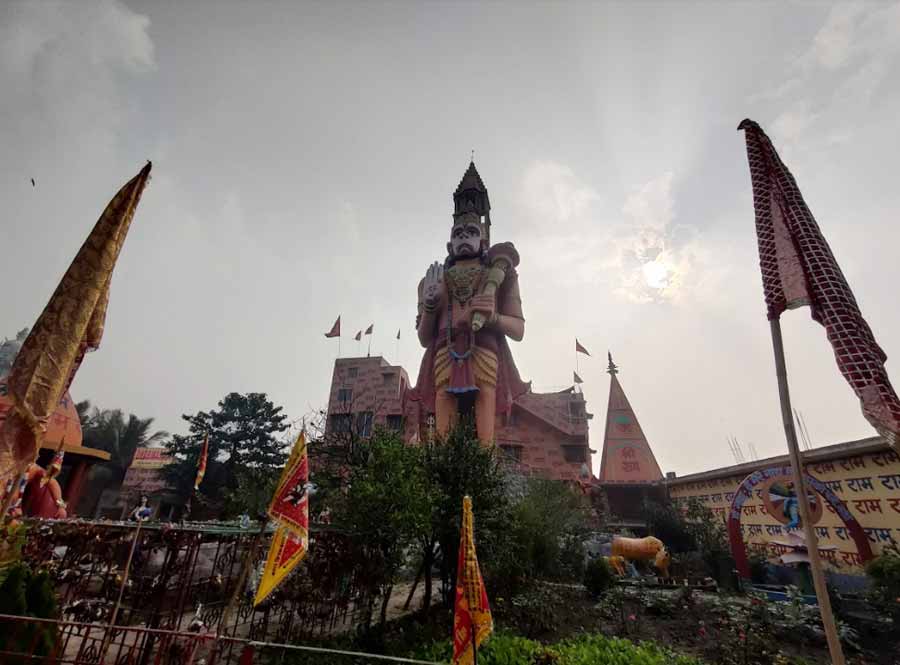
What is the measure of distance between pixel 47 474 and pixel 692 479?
855 inches

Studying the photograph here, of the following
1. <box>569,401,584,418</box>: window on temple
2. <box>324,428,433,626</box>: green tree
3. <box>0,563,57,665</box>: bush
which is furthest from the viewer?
<box>569,401,584,418</box>: window on temple

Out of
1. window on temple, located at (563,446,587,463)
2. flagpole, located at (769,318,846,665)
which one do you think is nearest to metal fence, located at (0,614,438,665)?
flagpole, located at (769,318,846,665)

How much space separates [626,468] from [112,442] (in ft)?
109

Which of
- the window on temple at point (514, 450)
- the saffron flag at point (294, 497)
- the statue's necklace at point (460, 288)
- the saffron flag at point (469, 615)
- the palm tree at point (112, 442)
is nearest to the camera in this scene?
the saffron flag at point (294, 497)

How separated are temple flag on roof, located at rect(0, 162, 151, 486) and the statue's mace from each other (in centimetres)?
1393

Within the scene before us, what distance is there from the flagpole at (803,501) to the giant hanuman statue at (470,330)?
13.3 meters

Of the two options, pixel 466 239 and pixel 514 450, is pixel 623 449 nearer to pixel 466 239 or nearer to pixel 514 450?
pixel 514 450

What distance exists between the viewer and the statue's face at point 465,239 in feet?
A: 63.5

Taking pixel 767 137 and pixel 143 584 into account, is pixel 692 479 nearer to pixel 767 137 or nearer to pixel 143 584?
pixel 767 137

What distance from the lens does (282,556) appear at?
4422 millimetres

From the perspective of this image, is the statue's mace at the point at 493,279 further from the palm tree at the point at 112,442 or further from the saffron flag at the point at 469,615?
the palm tree at the point at 112,442

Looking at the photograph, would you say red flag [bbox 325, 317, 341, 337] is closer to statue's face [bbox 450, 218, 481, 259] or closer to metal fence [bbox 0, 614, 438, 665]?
statue's face [bbox 450, 218, 481, 259]

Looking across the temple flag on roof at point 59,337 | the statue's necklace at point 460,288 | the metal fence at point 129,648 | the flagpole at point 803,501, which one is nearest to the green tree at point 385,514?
the metal fence at point 129,648

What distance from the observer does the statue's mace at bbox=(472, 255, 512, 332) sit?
56.2 ft
